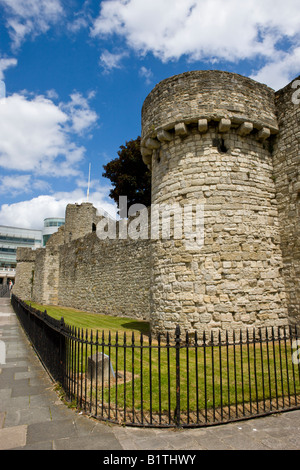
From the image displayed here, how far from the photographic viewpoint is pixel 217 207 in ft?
29.1

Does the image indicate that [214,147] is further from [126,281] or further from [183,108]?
[126,281]

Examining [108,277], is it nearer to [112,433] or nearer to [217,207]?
[217,207]

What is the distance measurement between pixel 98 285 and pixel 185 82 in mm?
13447

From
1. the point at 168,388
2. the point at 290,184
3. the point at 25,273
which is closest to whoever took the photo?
the point at 168,388

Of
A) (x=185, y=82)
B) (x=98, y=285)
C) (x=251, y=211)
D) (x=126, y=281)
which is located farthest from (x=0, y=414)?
(x=98, y=285)

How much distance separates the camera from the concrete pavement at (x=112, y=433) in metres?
3.35

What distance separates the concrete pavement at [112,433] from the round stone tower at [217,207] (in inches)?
172

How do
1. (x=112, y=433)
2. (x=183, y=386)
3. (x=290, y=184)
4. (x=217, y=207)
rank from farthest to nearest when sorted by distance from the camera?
(x=290, y=184)
(x=217, y=207)
(x=183, y=386)
(x=112, y=433)

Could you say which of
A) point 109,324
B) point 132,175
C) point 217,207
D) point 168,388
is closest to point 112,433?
point 168,388

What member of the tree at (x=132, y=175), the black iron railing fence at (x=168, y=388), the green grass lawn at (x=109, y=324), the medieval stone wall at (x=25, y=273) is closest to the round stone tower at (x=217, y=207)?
the green grass lawn at (x=109, y=324)

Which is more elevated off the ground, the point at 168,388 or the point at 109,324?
the point at 168,388

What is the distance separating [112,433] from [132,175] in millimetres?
22725

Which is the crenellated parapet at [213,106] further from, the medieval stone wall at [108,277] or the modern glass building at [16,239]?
A: the modern glass building at [16,239]

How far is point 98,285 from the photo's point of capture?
1945 cm
